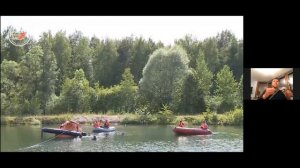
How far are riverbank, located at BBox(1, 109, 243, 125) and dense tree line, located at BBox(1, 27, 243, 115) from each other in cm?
10

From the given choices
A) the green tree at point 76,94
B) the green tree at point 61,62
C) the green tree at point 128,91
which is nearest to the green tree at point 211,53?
the green tree at point 128,91

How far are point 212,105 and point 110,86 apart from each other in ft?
6.32

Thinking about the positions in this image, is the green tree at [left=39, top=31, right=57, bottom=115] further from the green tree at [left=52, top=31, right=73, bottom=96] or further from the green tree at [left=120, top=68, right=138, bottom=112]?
the green tree at [left=120, top=68, right=138, bottom=112]

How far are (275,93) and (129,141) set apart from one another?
2.75 meters

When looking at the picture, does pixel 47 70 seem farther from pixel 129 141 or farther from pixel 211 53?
pixel 211 53

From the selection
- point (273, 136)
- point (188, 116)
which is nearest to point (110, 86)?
point (188, 116)

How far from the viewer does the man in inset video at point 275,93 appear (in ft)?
33.9

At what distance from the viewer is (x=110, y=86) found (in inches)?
443

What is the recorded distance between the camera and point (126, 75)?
11.2 m

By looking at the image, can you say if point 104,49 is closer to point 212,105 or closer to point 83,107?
point 83,107

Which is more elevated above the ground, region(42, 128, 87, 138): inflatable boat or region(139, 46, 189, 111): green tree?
region(139, 46, 189, 111): green tree

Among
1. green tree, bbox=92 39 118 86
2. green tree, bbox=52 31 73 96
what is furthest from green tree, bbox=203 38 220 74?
green tree, bbox=52 31 73 96

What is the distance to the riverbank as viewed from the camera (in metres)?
11.0
